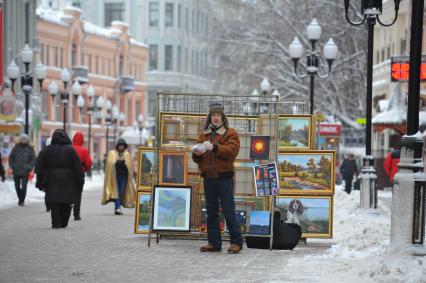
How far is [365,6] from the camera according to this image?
2331 cm

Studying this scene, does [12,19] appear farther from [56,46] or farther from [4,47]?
[56,46]

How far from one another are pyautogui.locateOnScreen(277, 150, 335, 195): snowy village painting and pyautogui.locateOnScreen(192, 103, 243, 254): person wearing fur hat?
2.29m

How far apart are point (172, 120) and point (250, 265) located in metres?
3.96

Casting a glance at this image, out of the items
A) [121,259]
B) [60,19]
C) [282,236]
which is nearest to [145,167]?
[282,236]

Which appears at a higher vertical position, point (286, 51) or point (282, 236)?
point (286, 51)

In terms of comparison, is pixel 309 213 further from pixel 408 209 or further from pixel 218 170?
pixel 408 209

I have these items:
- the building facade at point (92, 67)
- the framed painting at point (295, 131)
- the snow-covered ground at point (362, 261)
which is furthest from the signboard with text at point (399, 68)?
the building facade at point (92, 67)

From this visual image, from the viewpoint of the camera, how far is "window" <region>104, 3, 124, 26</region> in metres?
118

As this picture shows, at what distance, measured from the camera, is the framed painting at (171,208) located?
16422 mm

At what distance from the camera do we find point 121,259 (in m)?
14.1

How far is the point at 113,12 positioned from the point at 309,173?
102639 millimetres

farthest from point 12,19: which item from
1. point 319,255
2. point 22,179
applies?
point 319,255

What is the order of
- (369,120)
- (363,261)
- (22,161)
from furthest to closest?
(22,161) < (369,120) < (363,261)

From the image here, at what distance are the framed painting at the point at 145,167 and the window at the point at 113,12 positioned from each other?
333 ft
